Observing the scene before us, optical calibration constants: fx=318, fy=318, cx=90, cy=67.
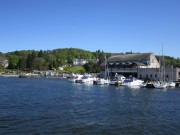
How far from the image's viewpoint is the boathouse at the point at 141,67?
335ft

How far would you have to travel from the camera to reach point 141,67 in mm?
121625

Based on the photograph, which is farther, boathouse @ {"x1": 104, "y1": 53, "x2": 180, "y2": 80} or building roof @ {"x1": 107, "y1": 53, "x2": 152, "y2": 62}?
building roof @ {"x1": 107, "y1": 53, "x2": 152, "y2": 62}

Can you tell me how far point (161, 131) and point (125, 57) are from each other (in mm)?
109330

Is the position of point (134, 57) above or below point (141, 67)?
above

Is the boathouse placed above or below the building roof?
below

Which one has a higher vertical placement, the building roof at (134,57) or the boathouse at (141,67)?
the building roof at (134,57)

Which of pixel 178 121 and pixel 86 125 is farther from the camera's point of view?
pixel 178 121

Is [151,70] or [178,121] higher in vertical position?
[151,70]

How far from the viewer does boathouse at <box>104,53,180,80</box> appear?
10206 centimetres

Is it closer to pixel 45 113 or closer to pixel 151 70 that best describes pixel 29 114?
pixel 45 113

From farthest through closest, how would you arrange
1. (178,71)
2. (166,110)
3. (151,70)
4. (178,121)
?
(151,70) < (178,71) < (166,110) < (178,121)

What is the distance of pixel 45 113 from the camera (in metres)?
35.0

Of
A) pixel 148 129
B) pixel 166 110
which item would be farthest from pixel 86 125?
pixel 166 110

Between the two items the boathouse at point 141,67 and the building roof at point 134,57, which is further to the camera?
the building roof at point 134,57
